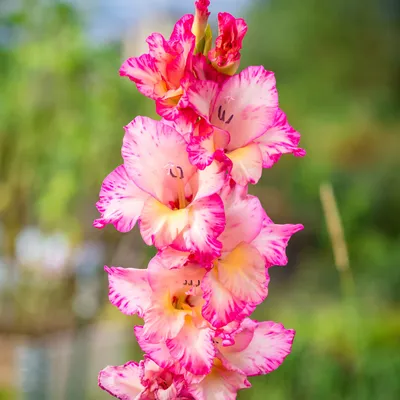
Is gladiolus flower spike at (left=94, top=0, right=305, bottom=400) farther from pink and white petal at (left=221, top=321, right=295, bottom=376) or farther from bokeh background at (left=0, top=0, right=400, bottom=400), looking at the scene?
bokeh background at (left=0, top=0, right=400, bottom=400)

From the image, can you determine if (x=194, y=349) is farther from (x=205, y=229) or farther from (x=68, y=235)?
(x=68, y=235)

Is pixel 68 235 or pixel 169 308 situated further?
pixel 68 235

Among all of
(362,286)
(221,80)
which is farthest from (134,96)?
(362,286)

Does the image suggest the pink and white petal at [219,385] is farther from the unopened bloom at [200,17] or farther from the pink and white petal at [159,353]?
the unopened bloom at [200,17]

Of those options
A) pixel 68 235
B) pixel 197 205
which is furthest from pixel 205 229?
pixel 68 235

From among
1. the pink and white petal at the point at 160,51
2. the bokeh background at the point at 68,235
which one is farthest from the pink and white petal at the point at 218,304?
the bokeh background at the point at 68,235

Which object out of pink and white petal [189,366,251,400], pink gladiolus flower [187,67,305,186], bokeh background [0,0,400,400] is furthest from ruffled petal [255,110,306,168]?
bokeh background [0,0,400,400]
